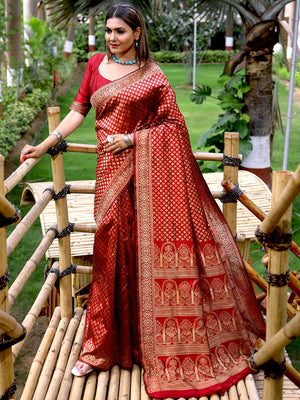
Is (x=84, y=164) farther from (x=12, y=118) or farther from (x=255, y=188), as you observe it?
(x=255, y=188)

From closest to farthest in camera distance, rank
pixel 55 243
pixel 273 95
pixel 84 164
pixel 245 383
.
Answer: pixel 245 383 < pixel 55 243 < pixel 273 95 < pixel 84 164

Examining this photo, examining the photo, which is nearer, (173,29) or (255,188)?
(255,188)

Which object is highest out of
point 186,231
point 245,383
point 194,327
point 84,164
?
point 186,231

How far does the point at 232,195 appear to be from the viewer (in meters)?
2.72

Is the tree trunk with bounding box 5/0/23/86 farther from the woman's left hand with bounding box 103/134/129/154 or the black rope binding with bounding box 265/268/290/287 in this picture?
the black rope binding with bounding box 265/268/290/287

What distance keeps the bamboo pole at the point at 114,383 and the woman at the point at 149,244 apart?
29 mm

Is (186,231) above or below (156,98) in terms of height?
below

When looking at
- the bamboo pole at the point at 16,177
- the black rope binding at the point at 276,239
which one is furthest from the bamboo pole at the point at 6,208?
the black rope binding at the point at 276,239

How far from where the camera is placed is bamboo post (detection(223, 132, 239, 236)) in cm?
271

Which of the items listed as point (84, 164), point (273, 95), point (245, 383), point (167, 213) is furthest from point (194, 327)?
point (84, 164)

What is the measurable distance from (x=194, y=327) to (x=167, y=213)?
1.57 ft

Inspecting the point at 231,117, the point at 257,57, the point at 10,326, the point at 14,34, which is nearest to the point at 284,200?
the point at 10,326

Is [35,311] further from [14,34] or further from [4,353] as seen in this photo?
[14,34]

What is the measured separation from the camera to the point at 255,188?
421 cm
